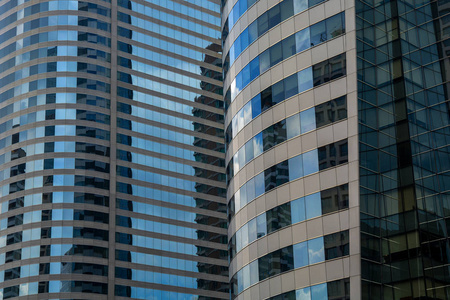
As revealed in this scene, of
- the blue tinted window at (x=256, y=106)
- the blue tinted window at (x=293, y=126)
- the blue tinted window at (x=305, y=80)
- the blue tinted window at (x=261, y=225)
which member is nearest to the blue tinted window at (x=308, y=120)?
Result: the blue tinted window at (x=293, y=126)

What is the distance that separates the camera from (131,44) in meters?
124

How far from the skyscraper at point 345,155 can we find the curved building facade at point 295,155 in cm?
9

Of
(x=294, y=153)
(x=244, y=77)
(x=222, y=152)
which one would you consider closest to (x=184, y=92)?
(x=222, y=152)

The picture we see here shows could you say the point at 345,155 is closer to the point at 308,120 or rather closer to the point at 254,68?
the point at 308,120

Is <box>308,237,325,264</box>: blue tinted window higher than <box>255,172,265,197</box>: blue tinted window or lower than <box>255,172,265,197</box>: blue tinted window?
lower

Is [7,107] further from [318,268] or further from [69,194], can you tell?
[318,268]

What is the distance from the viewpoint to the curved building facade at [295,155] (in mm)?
52938

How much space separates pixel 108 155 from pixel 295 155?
6239cm

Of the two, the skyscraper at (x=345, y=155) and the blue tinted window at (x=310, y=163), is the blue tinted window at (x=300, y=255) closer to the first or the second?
the skyscraper at (x=345, y=155)

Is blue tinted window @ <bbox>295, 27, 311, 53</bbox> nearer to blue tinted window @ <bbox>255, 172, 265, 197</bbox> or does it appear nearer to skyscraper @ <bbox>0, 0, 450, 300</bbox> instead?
skyscraper @ <bbox>0, 0, 450, 300</bbox>

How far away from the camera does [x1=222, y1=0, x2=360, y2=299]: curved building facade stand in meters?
52.9

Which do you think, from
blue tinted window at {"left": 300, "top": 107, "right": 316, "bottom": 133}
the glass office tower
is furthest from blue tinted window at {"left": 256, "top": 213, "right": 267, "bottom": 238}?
the glass office tower

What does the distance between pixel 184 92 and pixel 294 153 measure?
74404 millimetres

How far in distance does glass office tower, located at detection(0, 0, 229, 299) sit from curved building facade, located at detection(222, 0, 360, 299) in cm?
4938
